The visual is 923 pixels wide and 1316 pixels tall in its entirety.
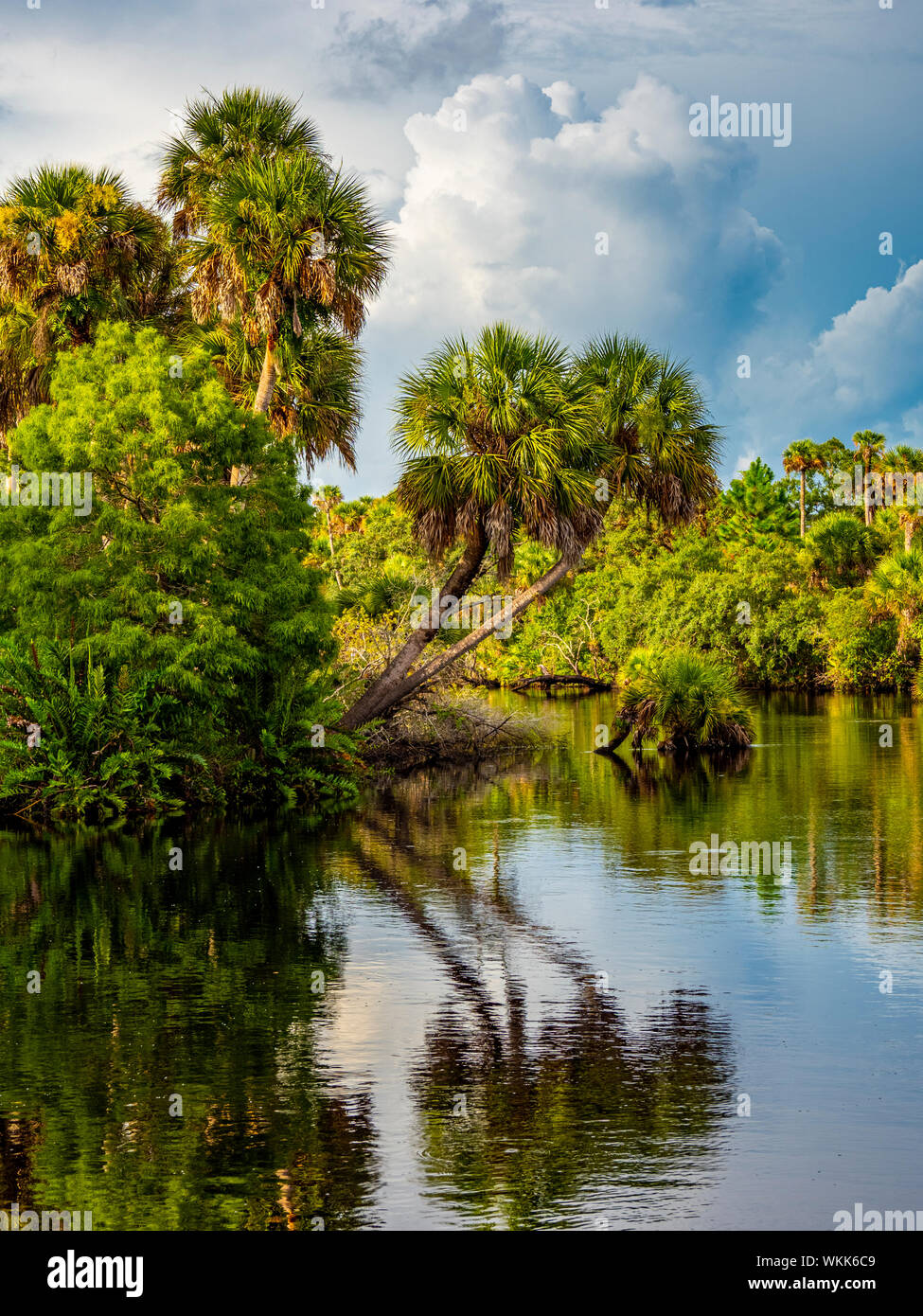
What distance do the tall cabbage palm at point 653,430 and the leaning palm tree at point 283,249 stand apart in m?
5.82

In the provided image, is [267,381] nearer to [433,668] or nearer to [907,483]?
[433,668]

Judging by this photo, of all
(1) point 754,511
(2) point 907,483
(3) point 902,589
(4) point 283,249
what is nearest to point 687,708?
(4) point 283,249

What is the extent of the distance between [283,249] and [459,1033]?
19.5 m

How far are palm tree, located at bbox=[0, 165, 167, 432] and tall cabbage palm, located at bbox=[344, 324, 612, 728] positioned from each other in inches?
242

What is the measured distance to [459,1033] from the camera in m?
8.53

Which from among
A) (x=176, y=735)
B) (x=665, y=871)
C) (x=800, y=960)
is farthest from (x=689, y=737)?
(x=800, y=960)

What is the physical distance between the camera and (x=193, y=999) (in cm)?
940

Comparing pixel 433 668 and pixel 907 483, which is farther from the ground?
pixel 907 483

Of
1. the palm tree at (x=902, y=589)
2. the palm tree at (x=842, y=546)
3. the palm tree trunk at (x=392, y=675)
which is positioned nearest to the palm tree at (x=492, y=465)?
the palm tree trunk at (x=392, y=675)
